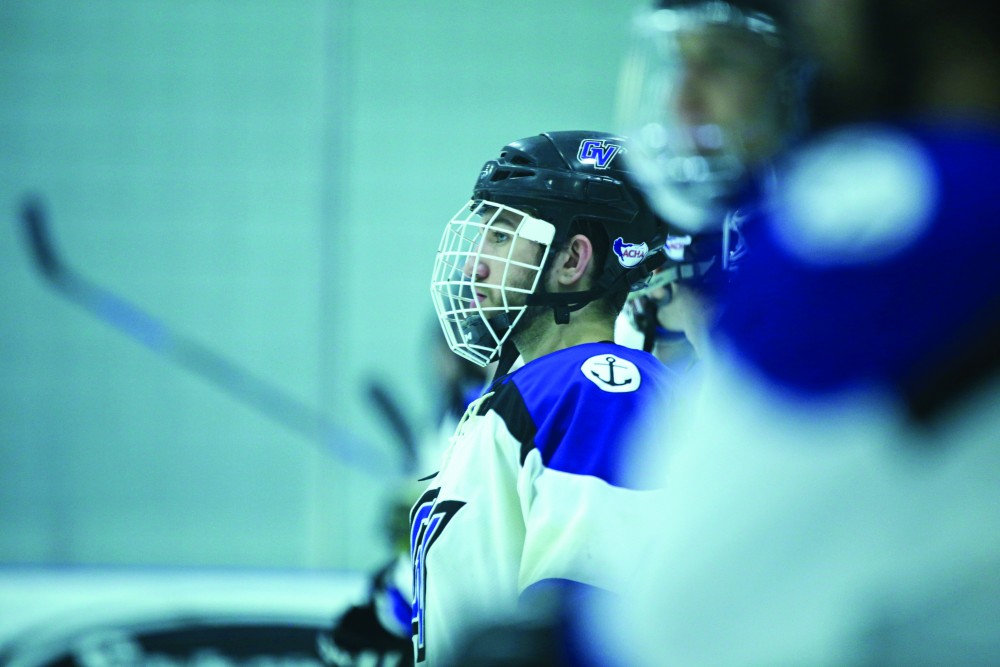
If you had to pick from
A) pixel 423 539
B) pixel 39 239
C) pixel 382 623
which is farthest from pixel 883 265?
pixel 39 239

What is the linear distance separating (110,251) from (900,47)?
3.91 meters

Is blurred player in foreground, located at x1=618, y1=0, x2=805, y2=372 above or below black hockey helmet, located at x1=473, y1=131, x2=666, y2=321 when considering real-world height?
above

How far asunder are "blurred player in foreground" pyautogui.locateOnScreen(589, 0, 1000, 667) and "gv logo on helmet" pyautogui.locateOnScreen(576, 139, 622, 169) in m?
1.14

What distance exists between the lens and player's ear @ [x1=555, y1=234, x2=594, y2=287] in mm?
1592

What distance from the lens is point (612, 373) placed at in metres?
1.43

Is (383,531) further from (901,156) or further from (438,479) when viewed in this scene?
(901,156)

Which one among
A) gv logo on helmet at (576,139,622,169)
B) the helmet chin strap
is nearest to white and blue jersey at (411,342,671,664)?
the helmet chin strap

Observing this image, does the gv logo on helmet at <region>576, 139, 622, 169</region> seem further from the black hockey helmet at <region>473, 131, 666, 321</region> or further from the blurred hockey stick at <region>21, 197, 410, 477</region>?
the blurred hockey stick at <region>21, 197, 410, 477</region>

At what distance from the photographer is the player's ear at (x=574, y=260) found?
5.22ft

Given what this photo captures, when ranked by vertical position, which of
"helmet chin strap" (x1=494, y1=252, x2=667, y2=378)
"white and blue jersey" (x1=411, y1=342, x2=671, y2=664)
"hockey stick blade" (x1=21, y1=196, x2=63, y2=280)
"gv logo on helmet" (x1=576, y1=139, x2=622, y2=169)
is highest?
"gv logo on helmet" (x1=576, y1=139, x2=622, y2=169)

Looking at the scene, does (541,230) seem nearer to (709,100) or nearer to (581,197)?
(581,197)

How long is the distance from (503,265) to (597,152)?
244 millimetres

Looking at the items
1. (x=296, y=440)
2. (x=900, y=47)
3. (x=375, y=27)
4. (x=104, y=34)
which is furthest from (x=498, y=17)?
(x=900, y=47)

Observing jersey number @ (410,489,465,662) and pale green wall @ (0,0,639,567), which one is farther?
pale green wall @ (0,0,639,567)
